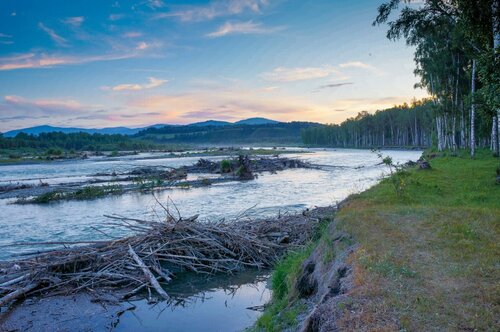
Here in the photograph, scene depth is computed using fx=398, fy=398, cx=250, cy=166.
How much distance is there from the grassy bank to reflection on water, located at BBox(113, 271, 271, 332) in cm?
123

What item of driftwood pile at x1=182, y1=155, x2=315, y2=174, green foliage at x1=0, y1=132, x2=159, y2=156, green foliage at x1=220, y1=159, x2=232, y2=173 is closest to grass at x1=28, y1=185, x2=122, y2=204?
green foliage at x1=220, y1=159, x2=232, y2=173

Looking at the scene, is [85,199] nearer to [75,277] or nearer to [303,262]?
[75,277]


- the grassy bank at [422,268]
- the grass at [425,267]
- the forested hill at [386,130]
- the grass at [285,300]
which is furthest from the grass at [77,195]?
the forested hill at [386,130]

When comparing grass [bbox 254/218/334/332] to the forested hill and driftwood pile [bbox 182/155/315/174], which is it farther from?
the forested hill

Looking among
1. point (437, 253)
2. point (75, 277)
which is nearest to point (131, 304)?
point (75, 277)

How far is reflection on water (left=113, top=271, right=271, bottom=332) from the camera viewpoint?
970 centimetres

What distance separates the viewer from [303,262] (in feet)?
34.9

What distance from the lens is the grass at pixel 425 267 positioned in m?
5.20

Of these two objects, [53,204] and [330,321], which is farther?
[53,204]

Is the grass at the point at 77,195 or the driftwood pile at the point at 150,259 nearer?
the driftwood pile at the point at 150,259

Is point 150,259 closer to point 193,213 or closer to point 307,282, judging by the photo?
point 307,282

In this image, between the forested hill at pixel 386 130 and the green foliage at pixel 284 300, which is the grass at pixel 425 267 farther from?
the forested hill at pixel 386 130

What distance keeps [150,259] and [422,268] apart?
8.69 meters

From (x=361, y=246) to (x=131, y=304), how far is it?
6283mm
